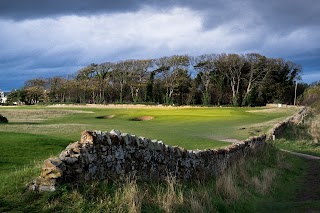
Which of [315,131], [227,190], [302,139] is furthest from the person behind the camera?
[315,131]

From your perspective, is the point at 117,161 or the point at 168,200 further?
the point at 117,161

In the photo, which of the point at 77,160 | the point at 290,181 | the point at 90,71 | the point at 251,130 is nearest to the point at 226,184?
the point at 77,160

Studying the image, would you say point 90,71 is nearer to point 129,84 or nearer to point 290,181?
A: point 129,84

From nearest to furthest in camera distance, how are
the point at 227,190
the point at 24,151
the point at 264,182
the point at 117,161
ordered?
the point at 117,161
the point at 227,190
the point at 264,182
the point at 24,151

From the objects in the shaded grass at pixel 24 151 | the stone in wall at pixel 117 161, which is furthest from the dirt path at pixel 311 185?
the shaded grass at pixel 24 151

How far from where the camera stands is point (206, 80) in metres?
113

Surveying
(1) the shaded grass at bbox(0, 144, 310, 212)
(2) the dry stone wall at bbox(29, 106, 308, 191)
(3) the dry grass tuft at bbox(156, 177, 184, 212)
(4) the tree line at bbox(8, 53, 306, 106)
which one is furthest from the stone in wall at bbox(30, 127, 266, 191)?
(4) the tree line at bbox(8, 53, 306, 106)

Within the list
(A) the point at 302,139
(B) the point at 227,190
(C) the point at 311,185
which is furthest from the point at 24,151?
(A) the point at 302,139

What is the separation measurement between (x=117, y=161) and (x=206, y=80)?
106 metres

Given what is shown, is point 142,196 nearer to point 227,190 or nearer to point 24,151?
point 227,190

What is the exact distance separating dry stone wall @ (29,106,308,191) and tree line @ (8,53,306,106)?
9222cm

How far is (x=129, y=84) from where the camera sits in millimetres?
119875

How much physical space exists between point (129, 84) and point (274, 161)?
101 m

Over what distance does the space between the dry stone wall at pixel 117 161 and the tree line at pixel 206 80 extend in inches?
3631
